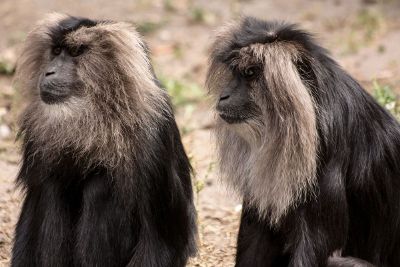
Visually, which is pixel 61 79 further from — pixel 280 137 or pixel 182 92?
pixel 182 92

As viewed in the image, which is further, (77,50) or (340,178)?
(77,50)

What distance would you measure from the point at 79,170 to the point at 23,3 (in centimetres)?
616

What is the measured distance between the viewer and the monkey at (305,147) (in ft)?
13.5

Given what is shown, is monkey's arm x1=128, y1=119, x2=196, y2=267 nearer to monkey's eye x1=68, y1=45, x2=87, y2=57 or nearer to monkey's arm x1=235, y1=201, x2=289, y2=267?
monkey's arm x1=235, y1=201, x2=289, y2=267

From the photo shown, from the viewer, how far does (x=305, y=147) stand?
13.4ft

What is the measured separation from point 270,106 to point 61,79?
3.26ft

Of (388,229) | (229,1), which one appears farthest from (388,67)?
(388,229)

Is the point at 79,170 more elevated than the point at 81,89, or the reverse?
the point at 81,89

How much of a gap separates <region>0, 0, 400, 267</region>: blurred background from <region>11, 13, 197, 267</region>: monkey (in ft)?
2.57

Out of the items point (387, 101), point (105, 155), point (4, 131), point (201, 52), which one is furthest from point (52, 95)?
point (201, 52)

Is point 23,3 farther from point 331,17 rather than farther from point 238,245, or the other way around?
point 238,245

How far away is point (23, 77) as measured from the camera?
476 cm

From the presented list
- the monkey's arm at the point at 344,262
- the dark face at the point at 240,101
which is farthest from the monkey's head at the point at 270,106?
the monkey's arm at the point at 344,262

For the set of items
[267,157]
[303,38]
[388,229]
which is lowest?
[388,229]
